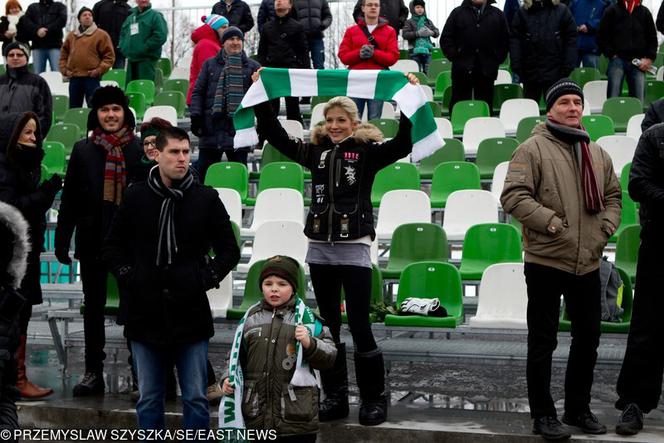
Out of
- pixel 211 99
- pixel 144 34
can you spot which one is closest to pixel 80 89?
pixel 144 34

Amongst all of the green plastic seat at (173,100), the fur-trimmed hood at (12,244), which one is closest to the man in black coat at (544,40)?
the green plastic seat at (173,100)

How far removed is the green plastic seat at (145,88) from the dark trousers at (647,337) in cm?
946

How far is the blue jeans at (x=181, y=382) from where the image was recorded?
5840 millimetres

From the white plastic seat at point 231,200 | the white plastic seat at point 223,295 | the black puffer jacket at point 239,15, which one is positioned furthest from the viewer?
the black puffer jacket at point 239,15

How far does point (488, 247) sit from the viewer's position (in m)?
8.82

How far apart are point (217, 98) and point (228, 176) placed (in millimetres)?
727

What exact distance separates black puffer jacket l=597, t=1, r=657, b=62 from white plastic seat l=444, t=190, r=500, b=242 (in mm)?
3547

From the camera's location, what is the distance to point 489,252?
881cm

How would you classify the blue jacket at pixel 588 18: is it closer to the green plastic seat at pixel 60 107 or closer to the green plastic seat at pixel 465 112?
the green plastic seat at pixel 465 112

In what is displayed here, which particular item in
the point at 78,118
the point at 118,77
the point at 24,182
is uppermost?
the point at 118,77

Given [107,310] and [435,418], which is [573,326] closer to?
[435,418]

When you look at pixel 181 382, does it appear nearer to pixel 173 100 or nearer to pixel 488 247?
pixel 488 247

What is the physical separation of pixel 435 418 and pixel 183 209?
6.37 ft

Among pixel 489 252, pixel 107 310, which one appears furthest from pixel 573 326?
pixel 107 310
